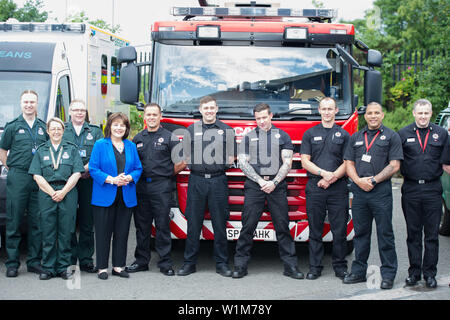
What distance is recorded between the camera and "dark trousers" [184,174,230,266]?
6.87 metres

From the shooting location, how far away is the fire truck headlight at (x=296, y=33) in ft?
23.8

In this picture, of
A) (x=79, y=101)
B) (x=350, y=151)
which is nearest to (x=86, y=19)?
(x=79, y=101)

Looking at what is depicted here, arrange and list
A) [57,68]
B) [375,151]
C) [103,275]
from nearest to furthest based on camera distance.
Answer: [375,151], [103,275], [57,68]

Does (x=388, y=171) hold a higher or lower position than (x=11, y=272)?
higher

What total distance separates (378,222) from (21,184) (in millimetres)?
3891

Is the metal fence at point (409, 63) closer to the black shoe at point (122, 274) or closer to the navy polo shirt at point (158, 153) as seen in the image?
the navy polo shirt at point (158, 153)

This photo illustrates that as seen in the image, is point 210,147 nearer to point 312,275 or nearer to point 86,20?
point 312,275

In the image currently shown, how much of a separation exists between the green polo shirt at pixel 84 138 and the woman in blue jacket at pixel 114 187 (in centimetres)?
35

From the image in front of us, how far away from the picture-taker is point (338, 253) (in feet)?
22.7

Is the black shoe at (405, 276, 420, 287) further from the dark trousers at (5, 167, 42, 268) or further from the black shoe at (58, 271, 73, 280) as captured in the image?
the dark trousers at (5, 167, 42, 268)

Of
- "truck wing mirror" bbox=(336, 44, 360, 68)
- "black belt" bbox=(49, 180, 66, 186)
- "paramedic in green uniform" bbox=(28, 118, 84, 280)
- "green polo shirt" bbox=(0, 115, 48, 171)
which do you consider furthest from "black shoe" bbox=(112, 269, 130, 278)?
"truck wing mirror" bbox=(336, 44, 360, 68)

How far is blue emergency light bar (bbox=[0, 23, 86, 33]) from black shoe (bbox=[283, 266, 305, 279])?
495cm

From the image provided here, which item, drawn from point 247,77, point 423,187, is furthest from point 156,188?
point 423,187

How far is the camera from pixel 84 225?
279 inches
